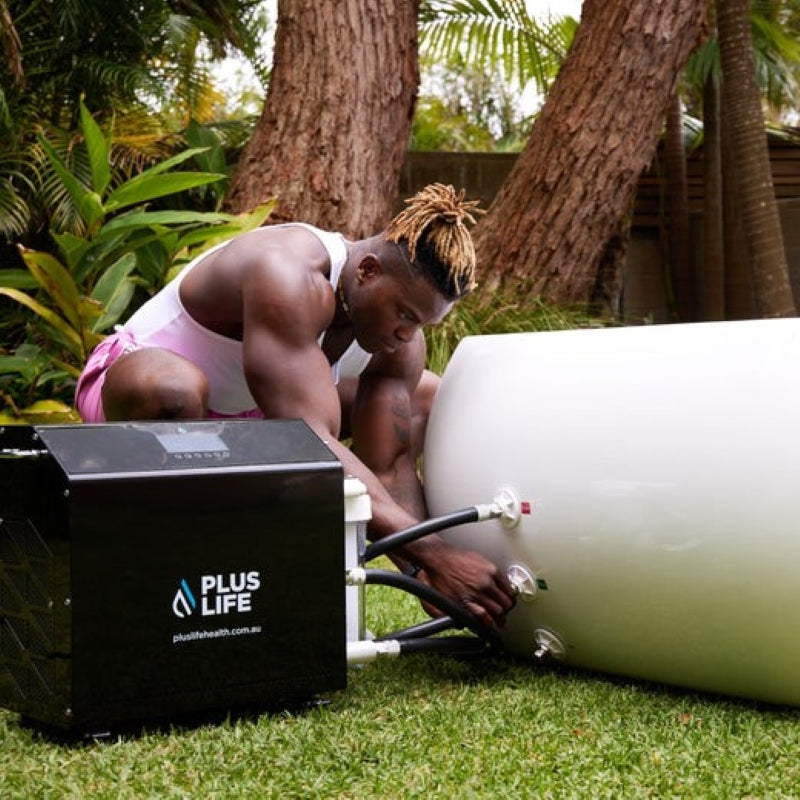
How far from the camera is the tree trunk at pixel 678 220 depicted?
769cm

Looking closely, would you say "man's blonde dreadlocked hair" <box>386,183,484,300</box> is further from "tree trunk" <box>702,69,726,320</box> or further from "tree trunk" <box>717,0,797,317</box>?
A: "tree trunk" <box>702,69,726,320</box>

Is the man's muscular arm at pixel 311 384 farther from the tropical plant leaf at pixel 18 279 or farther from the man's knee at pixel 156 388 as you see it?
the tropical plant leaf at pixel 18 279

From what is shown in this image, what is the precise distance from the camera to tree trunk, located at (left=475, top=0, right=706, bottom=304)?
538 cm

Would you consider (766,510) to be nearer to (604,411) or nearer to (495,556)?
(604,411)

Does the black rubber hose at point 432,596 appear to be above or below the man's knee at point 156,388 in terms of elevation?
below

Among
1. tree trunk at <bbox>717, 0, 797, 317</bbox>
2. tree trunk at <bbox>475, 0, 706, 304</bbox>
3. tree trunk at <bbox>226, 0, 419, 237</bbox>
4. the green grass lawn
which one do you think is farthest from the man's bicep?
tree trunk at <bbox>717, 0, 797, 317</bbox>

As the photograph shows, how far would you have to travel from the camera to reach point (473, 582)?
2.29 meters

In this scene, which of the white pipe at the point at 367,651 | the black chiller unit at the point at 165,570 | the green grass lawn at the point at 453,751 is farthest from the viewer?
the white pipe at the point at 367,651

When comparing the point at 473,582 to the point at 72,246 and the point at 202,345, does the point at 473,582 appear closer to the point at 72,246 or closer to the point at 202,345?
the point at 202,345

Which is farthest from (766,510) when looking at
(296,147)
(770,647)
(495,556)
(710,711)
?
(296,147)

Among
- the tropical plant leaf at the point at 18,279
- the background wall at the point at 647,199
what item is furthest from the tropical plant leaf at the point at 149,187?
the background wall at the point at 647,199

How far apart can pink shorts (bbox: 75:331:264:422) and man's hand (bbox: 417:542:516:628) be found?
534 mm

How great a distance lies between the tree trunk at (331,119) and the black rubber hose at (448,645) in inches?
122

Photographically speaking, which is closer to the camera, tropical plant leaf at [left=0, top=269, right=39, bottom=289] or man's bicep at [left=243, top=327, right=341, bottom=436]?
man's bicep at [left=243, top=327, right=341, bottom=436]
